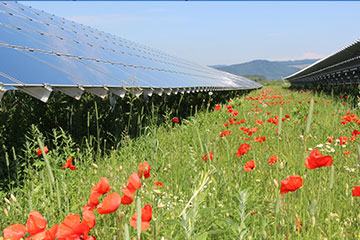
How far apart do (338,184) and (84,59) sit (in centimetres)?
367

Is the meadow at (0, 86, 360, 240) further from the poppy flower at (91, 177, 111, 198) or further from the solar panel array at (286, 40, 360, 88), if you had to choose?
the solar panel array at (286, 40, 360, 88)

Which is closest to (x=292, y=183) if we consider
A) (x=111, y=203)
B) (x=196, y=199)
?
(x=196, y=199)

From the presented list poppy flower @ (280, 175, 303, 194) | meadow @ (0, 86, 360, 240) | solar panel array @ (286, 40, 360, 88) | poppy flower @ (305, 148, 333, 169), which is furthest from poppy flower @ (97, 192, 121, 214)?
solar panel array @ (286, 40, 360, 88)

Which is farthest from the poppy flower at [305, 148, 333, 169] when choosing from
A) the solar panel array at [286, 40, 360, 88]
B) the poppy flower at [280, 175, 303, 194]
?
the solar panel array at [286, 40, 360, 88]

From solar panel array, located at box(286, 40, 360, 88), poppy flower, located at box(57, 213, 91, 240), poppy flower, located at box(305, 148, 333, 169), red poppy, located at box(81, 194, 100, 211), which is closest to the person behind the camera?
poppy flower, located at box(57, 213, 91, 240)

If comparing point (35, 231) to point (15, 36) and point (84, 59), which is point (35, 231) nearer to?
point (15, 36)

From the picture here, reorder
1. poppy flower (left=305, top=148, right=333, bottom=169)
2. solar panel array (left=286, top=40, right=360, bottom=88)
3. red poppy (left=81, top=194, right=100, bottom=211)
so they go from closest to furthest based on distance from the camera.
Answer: red poppy (left=81, top=194, right=100, bottom=211)
poppy flower (left=305, top=148, right=333, bottom=169)
solar panel array (left=286, top=40, right=360, bottom=88)

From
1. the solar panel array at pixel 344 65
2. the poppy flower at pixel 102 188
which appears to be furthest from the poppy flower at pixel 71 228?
the solar panel array at pixel 344 65

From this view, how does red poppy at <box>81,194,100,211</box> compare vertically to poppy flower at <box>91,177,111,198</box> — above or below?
below

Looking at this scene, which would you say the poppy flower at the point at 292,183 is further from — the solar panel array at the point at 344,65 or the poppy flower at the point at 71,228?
the solar panel array at the point at 344,65

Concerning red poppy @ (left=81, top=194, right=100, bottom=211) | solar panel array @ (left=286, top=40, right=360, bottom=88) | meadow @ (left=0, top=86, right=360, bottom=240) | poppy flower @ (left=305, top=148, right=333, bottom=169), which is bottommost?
meadow @ (left=0, top=86, right=360, bottom=240)

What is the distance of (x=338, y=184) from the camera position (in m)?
2.48

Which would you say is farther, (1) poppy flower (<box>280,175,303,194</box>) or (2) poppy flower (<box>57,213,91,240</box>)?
(1) poppy flower (<box>280,175,303,194</box>)

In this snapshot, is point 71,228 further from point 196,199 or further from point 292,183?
point 292,183
